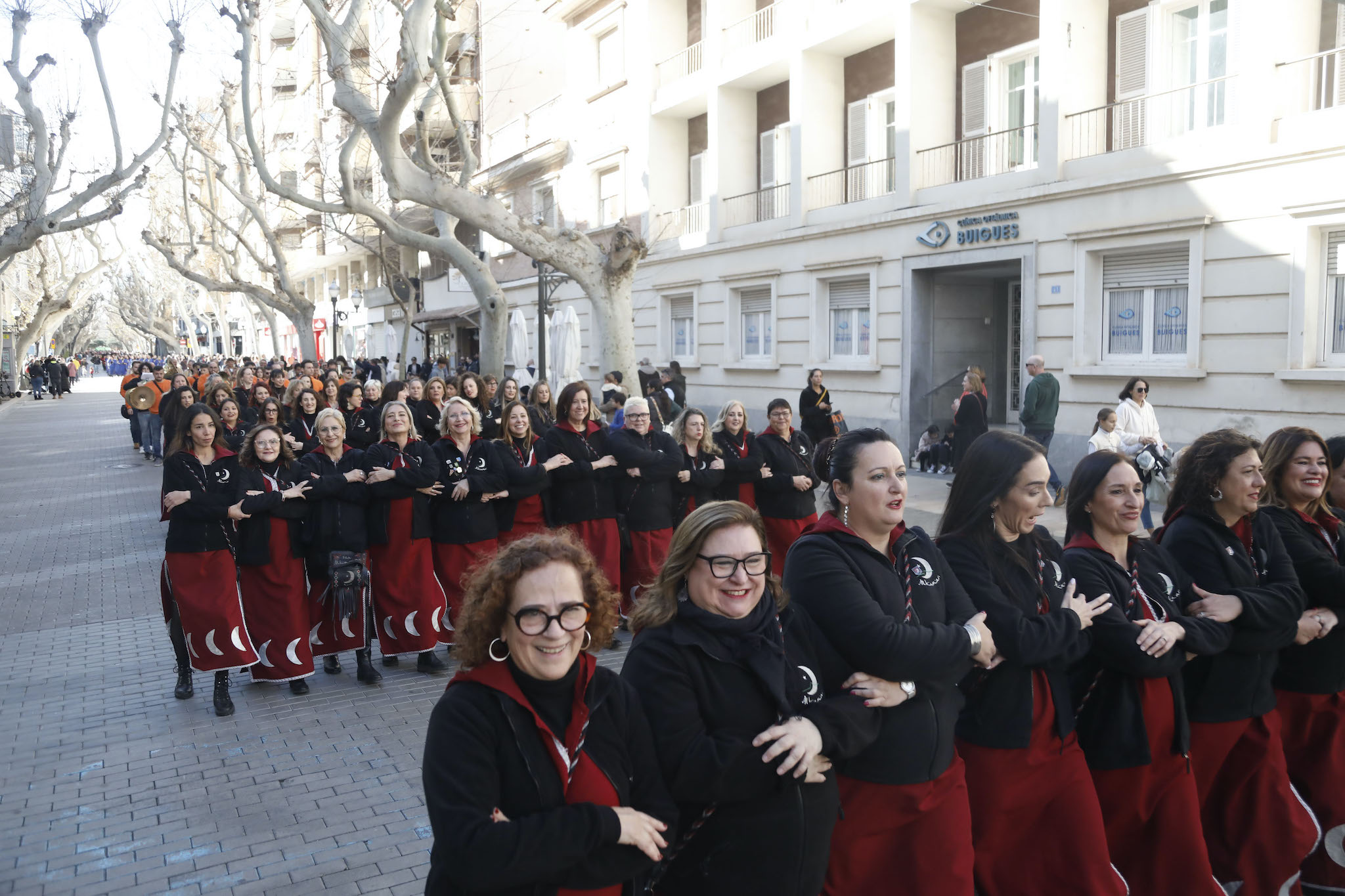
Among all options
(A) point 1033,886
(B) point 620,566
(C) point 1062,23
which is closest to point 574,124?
(C) point 1062,23

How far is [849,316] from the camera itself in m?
20.0

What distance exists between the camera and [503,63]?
110ft

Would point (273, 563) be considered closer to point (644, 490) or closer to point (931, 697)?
point (644, 490)

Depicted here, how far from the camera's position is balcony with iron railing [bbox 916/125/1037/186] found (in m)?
16.6

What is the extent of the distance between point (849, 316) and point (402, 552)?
14.2 meters

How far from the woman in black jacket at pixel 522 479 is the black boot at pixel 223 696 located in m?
2.13

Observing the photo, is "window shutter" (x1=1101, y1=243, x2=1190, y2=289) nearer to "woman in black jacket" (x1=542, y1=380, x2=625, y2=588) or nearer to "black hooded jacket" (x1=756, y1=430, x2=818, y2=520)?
"black hooded jacket" (x1=756, y1=430, x2=818, y2=520)

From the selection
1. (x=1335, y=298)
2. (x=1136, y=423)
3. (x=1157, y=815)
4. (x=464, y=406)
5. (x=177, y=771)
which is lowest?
(x=177, y=771)

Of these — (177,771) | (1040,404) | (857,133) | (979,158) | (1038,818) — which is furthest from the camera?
(857,133)

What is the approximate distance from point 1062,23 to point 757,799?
15.3 meters

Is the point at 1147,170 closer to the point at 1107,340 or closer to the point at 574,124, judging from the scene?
the point at 1107,340

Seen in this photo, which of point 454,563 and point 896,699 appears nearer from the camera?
point 896,699

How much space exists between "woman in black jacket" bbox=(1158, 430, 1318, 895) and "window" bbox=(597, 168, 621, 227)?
23.8 m

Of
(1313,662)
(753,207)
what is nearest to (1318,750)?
(1313,662)
